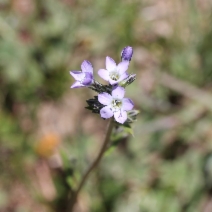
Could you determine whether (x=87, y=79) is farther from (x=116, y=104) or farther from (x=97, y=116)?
(x=97, y=116)

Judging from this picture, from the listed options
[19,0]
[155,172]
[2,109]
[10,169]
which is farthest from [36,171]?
[19,0]

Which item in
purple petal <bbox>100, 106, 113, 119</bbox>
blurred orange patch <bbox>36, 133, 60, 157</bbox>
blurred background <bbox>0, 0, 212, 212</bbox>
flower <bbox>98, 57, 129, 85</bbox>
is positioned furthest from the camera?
blurred orange patch <bbox>36, 133, 60, 157</bbox>

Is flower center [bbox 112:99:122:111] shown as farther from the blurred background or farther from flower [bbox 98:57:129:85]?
the blurred background

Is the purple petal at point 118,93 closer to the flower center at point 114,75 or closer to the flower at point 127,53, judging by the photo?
the flower center at point 114,75

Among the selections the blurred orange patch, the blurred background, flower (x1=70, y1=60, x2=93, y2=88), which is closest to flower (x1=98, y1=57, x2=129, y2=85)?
flower (x1=70, y1=60, x2=93, y2=88)

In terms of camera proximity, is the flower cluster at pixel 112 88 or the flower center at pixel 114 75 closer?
the flower cluster at pixel 112 88

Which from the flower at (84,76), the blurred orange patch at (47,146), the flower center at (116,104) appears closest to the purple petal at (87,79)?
the flower at (84,76)
